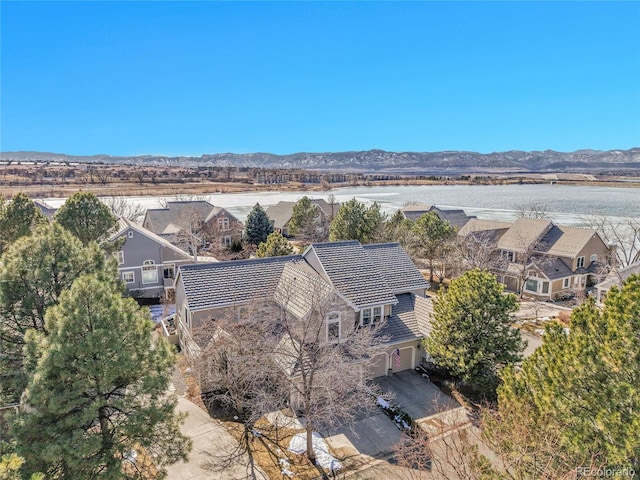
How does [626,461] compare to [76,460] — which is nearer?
[626,461]

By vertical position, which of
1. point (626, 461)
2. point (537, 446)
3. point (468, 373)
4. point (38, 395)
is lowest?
point (468, 373)

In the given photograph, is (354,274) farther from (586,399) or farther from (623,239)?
(623,239)

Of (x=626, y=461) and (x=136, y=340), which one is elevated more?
(x=136, y=340)

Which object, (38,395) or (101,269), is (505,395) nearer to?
(38,395)

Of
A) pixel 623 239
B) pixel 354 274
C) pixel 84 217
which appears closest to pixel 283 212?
pixel 84 217

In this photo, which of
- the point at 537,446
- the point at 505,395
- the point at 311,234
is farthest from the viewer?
the point at 311,234

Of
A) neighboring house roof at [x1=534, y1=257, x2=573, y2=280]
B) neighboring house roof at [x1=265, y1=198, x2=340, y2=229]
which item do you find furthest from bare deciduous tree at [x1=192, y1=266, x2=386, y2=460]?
neighboring house roof at [x1=265, y1=198, x2=340, y2=229]

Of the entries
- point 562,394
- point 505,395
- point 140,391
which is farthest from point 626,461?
point 140,391

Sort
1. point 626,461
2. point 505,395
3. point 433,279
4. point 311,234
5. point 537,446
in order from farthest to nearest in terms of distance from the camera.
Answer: point 311,234, point 433,279, point 505,395, point 537,446, point 626,461
